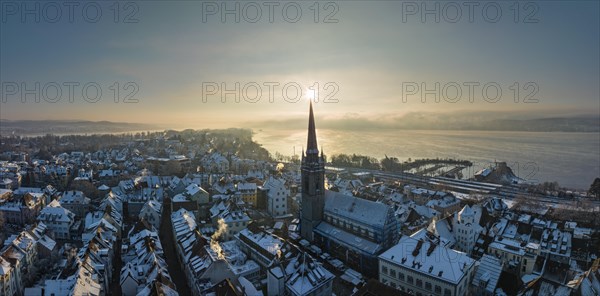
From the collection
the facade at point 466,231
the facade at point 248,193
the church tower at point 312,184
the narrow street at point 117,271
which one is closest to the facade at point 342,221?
the church tower at point 312,184

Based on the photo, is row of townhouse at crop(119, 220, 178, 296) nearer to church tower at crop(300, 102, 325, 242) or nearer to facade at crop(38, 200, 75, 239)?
facade at crop(38, 200, 75, 239)

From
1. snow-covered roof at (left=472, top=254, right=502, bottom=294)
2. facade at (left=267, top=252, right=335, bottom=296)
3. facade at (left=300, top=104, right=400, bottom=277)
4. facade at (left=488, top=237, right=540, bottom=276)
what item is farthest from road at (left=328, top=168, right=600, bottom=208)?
facade at (left=267, top=252, right=335, bottom=296)

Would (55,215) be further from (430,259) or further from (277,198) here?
(430,259)

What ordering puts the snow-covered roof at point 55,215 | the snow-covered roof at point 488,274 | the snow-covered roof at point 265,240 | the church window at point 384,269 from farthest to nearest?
the snow-covered roof at point 55,215
the snow-covered roof at point 265,240
the church window at point 384,269
the snow-covered roof at point 488,274

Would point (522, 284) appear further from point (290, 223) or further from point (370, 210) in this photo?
point (290, 223)

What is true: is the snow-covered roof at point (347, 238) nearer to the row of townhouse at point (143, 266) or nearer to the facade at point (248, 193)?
the row of townhouse at point (143, 266)

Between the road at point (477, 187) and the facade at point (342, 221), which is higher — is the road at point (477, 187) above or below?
below

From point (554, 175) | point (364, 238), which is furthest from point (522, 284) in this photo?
point (554, 175)
